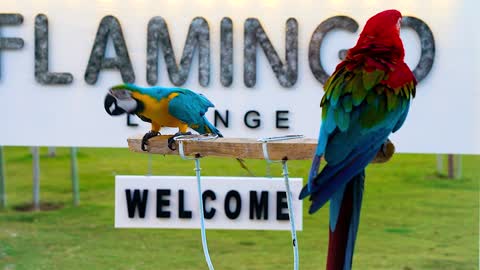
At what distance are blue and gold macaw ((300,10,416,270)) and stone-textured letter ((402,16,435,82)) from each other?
6.94 feet

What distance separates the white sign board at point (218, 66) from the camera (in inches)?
148

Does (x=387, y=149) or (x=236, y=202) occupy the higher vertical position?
(x=387, y=149)

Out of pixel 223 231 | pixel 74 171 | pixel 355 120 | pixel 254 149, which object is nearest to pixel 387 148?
pixel 355 120

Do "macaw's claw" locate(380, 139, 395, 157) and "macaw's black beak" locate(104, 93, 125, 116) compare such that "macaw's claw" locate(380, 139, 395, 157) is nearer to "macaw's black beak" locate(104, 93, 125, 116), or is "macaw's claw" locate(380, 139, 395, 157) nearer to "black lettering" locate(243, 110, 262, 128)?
"macaw's black beak" locate(104, 93, 125, 116)

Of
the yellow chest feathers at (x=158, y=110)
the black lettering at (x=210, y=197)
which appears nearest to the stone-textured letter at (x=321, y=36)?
the black lettering at (x=210, y=197)

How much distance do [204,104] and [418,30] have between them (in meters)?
1.56

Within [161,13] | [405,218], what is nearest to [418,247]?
[405,218]

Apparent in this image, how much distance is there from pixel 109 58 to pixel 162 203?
A: 2.39 feet

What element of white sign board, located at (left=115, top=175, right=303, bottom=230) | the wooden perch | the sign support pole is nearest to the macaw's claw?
the wooden perch

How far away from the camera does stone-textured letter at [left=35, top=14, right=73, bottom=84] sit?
382 cm

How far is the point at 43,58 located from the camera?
3818 millimetres

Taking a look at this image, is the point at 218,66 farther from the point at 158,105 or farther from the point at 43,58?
the point at 158,105

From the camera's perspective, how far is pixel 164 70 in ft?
12.6

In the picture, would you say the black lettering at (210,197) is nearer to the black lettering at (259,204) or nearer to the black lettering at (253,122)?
the black lettering at (259,204)
